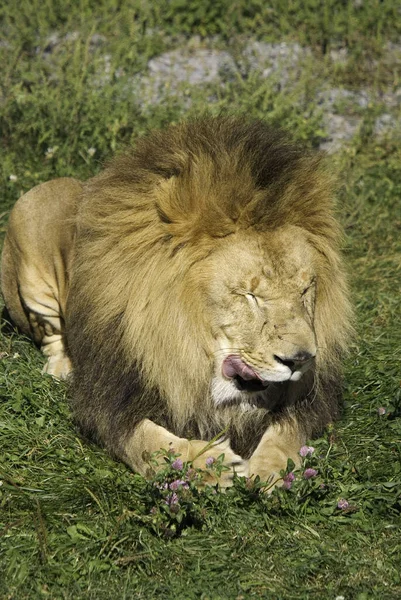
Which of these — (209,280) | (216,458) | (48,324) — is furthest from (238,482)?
(48,324)

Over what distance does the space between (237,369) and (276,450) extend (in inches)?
15.9

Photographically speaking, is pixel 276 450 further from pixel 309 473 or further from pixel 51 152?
pixel 51 152

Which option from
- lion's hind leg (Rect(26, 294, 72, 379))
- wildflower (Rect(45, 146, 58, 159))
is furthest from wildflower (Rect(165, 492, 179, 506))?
wildflower (Rect(45, 146, 58, 159))

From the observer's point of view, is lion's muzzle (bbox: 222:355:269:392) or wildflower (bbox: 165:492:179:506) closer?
wildflower (bbox: 165:492:179:506)

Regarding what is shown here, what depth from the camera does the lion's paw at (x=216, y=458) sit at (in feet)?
11.9

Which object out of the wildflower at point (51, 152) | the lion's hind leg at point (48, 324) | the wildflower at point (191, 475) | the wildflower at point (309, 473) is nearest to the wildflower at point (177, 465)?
the wildflower at point (191, 475)

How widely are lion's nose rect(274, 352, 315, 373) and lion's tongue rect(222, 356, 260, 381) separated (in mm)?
141

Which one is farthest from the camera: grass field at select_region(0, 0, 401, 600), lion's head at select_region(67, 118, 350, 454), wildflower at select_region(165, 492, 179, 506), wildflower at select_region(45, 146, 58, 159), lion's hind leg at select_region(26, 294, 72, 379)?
wildflower at select_region(45, 146, 58, 159)

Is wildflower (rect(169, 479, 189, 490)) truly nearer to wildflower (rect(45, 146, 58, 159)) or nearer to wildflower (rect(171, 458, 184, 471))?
wildflower (rect(171, 458, 184, 471))

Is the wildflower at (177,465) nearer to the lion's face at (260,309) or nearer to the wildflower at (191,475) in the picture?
the wildflower at (191,475)

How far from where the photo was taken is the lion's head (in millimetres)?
3619

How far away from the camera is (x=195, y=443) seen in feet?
12.4

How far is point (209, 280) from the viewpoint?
3646 millimetres

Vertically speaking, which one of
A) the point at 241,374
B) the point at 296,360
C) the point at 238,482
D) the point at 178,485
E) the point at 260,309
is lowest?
the point at 238,482
